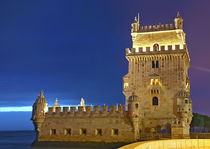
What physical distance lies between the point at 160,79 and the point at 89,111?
12.6m

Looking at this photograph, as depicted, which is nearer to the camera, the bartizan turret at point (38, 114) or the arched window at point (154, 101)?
the bartizan turret at point (38, 114)

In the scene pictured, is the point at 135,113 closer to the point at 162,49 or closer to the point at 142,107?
the point at 142,107

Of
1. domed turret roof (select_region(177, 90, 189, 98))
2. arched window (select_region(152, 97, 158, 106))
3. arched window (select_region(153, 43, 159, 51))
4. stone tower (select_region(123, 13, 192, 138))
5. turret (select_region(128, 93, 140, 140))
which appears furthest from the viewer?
arched window (select_region(153, 43, 159, 51))

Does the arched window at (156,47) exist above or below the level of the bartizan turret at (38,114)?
above

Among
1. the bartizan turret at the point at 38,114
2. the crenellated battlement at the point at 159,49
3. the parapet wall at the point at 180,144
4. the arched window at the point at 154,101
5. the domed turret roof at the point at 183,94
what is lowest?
the parapet wall at the point at 180,144

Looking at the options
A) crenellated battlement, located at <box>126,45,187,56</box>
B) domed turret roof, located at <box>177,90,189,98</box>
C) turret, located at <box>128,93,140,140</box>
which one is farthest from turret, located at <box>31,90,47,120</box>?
domed turret roof, located at <box>177,90,189,98</box>

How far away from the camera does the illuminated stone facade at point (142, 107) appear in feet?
120

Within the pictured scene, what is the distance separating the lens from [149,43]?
143ft

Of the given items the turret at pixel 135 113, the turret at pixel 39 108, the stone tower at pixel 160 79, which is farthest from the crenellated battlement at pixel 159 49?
the turret at pixel 39 108

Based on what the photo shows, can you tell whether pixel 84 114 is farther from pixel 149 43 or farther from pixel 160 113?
pixel 149 43

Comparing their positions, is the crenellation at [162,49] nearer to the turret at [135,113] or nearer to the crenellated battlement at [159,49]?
the crenellated battlement at [159,49]

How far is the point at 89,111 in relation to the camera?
38094 mm

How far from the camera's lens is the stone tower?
39.2 meters

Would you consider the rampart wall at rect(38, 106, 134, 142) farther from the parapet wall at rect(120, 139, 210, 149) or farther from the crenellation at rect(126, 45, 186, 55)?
the crenellation at rect(126, 45, 186, 55)
